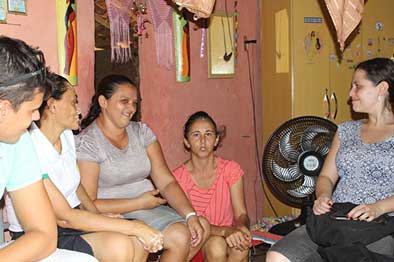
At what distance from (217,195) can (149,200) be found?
42 cm

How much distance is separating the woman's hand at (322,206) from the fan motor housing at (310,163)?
477 millimetres

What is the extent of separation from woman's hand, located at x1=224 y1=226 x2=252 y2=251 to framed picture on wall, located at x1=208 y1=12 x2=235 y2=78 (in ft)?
4.79

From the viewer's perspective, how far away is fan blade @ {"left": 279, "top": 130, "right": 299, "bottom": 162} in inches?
120

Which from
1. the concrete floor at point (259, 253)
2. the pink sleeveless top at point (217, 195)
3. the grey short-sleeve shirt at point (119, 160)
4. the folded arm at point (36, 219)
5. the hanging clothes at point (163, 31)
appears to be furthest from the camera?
the concrete floor at point (259, 253)

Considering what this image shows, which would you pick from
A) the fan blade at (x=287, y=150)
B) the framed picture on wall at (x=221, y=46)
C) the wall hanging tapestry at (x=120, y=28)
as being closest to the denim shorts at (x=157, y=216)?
the fan blade at (x=287, y=150)

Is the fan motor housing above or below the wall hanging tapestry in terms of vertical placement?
below

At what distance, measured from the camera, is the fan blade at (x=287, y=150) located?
9.99 feet

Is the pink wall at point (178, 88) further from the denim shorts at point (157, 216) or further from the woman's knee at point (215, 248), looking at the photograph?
the woman's knee at point (215, 248)

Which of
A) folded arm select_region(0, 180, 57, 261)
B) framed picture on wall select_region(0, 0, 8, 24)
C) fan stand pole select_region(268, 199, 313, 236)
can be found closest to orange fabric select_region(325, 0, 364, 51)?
fan stand pole select_region(268, 199, 313, 236)

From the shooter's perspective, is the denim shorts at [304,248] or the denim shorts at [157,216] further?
the denim shorts at [157,216]

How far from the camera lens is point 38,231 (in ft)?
5.65

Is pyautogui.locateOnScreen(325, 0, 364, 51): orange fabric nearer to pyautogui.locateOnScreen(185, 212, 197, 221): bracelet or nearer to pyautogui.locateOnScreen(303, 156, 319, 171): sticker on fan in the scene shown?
pyautogui.locateOnScreen(303, 156, 319, 171): sticker on fan

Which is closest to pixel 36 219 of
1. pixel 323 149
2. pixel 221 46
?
pixel 323 149

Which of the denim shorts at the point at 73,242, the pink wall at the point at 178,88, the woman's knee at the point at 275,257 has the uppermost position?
the pink wall at the point at 178,88
